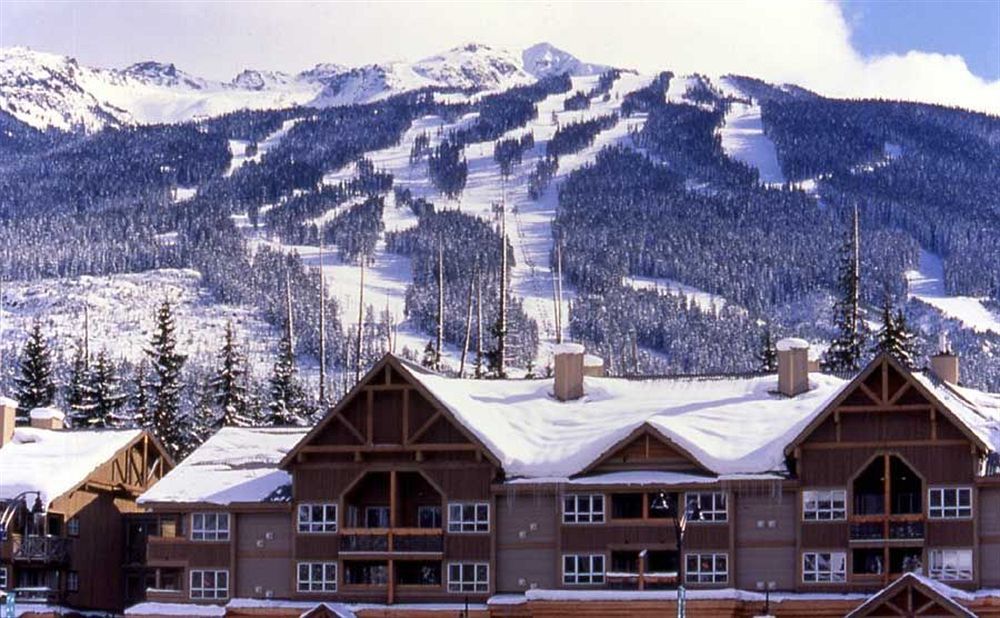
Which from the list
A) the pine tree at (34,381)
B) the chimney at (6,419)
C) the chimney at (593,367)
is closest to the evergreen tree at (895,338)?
the chimney at (593,367)

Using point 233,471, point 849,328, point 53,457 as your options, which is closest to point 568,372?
point 233,471

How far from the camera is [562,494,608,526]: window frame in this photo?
246ft

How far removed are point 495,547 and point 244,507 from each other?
10.1 meters

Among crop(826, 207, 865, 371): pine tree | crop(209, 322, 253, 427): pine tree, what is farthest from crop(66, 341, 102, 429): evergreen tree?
crop(826, 207, 865, 371): pine tree

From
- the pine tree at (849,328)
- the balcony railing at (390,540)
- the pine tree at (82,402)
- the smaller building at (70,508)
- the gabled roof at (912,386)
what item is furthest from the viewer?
the pine tree at (82,402)

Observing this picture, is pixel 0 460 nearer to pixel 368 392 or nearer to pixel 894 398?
pixel 368 392

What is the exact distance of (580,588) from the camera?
74.6 meters

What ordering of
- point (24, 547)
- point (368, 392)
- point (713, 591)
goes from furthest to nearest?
point (24, 547)
point (368, 392)
point (713, 591)

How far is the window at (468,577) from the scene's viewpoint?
76.2 metres

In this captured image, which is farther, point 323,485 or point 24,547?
point 24,547

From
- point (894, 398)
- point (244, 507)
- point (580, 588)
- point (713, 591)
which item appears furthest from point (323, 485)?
point (894, 398)

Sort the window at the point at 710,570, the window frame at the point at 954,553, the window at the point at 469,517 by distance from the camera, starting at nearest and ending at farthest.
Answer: the window frame at the point at 954,553 < the window at the point at 710,570 < the window at the point at 469,517

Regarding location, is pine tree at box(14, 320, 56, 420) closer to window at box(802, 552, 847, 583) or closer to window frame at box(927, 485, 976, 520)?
window at box(802, 552, 847, 583)

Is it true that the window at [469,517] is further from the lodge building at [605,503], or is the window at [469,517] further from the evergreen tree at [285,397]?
the evergreen tree at [285,397]
